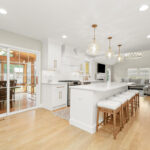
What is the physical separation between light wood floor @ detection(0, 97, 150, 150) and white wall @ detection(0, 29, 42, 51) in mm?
2307

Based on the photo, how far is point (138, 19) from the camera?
2293 millimetres

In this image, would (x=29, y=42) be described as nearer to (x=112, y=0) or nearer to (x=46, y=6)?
(x=46, y=6)

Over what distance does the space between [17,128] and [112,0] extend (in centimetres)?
329

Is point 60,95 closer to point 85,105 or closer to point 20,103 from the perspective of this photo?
point 20,103

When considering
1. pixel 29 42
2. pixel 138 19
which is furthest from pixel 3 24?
pixel 138 19

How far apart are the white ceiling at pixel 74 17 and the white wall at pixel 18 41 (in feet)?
0.67

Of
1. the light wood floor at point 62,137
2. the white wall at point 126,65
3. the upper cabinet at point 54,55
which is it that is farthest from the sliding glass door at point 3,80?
the white wall at point 126,65

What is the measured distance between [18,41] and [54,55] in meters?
1.27

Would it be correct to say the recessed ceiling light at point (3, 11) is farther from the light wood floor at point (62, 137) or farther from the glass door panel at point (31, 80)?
the light wood floor at point (62, 137)

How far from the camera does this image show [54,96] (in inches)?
135

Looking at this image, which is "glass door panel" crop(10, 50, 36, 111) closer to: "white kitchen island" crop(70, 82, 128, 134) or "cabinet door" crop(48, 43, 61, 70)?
"cabinet door" crop(48, 43, 61, 70)

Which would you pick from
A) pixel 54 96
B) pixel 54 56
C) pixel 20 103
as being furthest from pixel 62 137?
pixel 54 56

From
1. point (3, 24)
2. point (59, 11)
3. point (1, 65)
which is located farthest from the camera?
point (1, 65)

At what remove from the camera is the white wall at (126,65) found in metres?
8.04
